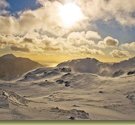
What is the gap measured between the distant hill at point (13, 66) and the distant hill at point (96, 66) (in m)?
0.27

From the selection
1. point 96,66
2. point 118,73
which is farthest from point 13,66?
point 118,73

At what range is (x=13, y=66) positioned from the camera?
141 inches

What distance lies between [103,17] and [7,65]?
93cm

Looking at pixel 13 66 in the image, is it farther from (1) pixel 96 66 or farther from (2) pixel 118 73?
(2) pixel 118 73

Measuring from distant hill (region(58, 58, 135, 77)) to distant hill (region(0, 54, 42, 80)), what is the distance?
0.27 m

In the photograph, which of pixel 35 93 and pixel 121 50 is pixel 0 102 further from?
pixel 121 50

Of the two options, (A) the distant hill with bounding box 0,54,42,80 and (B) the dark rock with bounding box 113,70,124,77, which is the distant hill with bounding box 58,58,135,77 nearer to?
(B) the dark rock with bounding box 113,70,124,77

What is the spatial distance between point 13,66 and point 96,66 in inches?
28.1

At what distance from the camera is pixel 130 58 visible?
3.60 m

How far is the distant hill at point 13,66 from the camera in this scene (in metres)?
3.56

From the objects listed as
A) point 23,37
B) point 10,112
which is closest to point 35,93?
point 10,112

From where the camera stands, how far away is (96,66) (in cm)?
363

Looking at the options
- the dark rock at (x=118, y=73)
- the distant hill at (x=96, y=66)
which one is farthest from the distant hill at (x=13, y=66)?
the dark rock at (x=118, y=73)

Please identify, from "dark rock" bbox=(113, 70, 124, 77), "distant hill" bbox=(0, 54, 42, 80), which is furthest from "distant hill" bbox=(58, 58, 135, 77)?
"distant hill" bbox=(0, 54, 42, 80)
